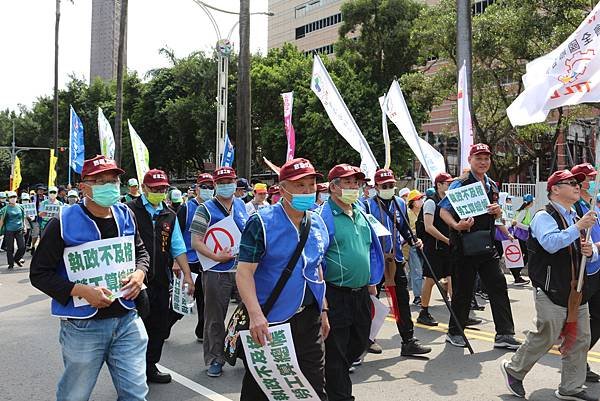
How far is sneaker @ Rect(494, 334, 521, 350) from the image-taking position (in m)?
6.57

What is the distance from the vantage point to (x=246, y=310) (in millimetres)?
3562

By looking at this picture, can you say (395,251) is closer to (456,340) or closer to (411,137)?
(456,340)

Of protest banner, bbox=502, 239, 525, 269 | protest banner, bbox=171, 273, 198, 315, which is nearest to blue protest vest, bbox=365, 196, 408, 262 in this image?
protest banner, bbox=171, 273, 198, 315

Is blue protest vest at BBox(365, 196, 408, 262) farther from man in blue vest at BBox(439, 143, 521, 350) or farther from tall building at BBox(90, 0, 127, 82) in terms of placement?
tall building at BBox(90, 0, 127, 82)

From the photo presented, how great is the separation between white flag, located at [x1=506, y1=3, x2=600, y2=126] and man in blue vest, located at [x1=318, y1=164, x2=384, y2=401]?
7.38ft

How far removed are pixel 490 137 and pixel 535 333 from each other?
2484 cm

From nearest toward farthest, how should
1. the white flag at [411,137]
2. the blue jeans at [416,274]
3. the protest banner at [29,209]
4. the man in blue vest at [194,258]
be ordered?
the man in blue vest at [194,258], the white flag at [411,137], the blue jeans at [416,274], the protest banner at [29,209]

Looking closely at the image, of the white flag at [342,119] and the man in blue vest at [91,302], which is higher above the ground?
the white flag at [342,119]

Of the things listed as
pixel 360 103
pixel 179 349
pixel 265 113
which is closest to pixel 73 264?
pixel 179 349

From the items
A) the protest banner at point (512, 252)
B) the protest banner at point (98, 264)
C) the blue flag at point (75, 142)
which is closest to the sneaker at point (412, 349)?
the protest banner at point (98, 264)

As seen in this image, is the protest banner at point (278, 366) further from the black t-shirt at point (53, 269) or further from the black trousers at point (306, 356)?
the black t-shirt at point (53, 269)

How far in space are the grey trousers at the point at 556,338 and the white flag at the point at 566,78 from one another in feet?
5.88

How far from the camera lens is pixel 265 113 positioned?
3444 cm

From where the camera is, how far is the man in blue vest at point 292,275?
355 cm
